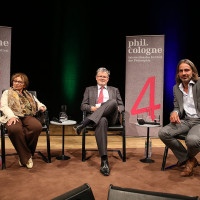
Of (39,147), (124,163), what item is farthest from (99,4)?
(124,163)

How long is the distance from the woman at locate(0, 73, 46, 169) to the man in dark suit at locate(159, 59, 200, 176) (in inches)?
61.8

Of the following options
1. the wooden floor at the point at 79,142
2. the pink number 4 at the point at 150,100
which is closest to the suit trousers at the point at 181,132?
the wooden floor at the point at 79,142

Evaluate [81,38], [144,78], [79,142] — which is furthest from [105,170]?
[81,38]

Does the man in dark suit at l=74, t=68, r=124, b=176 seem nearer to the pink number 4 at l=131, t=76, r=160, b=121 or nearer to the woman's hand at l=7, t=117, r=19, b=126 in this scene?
the woman's hand at l=7, t=117, r=19, b=126

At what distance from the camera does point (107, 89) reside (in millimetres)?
3598

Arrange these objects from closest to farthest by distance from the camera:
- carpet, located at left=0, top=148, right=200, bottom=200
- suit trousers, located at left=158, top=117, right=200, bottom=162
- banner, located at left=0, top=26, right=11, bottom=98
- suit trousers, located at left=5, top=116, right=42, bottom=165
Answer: carpet, located at left=0, top=148, right=200, bottom=200
suit trousers, located at left=158, top=117, right=200, bottom=162
suit trousers, located at left=5, top=116, right=42, bottom=165
banner, located at left=0, top=26, right=11, bottom=98

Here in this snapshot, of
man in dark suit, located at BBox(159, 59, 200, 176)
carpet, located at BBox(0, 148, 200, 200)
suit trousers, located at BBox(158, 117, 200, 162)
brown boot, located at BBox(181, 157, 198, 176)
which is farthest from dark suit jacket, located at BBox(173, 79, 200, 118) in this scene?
carpet, located at BBox(0, 148, 200, 200)

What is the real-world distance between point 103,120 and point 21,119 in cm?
108

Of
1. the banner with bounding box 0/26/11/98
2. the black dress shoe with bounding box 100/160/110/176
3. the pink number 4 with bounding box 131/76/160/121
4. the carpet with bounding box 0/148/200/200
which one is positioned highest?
the banner with bounding box 0/26/11/98

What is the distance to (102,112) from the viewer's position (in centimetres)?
291

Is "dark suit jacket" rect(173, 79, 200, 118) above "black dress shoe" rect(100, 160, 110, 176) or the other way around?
above

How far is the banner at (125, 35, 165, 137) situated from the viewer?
4.50 meters

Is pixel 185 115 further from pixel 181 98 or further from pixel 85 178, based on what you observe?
pixel 85 178

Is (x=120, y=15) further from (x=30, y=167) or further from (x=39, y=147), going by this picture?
(x=30, y=167)
